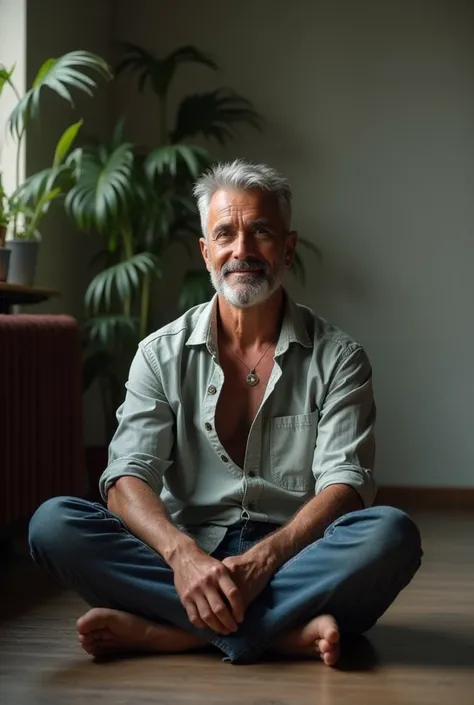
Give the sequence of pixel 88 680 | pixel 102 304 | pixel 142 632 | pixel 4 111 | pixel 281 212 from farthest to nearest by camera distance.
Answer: pixel 102 304, pixel 4 111, pixel 281 212, pixel 142 632, pixel 88 680

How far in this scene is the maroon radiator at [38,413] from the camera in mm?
2900

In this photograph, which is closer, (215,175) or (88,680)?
(88,680)

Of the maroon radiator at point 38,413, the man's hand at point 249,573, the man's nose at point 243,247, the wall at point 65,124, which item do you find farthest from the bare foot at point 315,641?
the wall at point 65,124

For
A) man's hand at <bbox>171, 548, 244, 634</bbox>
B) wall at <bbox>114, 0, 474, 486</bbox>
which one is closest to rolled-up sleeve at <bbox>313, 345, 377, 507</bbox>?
man's hand at <bbox>171, 548, 244, 634</bbox>

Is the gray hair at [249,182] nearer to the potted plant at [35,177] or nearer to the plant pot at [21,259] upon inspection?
the potted plant at [35,177]

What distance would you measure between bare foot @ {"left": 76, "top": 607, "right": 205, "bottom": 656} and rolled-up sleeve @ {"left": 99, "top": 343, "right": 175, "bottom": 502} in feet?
0.88

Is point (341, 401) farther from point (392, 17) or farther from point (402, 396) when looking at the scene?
point (392, 17)

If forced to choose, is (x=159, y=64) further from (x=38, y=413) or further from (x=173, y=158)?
(x=38, y=413)

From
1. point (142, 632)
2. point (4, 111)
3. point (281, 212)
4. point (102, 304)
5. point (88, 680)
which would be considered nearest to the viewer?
point (88, 680)

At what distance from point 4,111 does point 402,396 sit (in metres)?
2.00

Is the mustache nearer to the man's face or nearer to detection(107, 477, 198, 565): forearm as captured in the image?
the man's face

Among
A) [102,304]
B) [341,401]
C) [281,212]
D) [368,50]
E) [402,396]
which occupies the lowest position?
[402,396]

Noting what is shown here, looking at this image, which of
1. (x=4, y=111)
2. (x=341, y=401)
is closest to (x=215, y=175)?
(x=341, y=401)

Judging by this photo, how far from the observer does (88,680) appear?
6.20ft
